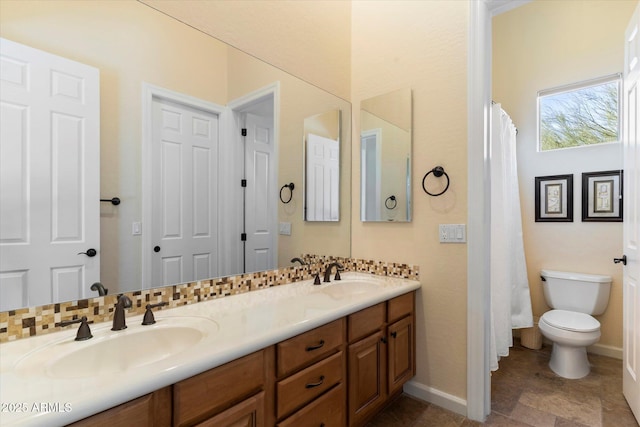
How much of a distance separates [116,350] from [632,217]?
104 inches

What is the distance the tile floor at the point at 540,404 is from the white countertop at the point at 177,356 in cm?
78

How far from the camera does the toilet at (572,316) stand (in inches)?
87.9

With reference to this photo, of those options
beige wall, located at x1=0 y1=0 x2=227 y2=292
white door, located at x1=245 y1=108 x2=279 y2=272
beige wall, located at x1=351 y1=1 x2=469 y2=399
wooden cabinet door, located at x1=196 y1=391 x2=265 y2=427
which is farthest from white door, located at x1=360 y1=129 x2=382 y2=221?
wooden cabinet door, located at x1=196 y1=391 x2=265 y2=427

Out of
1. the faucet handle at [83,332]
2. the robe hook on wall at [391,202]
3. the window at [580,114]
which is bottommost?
the faucet handle at [83,332]

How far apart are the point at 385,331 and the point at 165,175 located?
137 cm

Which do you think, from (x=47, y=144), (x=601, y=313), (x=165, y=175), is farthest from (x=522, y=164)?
(x=47, y=144)

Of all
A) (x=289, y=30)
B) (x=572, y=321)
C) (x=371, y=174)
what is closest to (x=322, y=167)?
(x=371, y=174)

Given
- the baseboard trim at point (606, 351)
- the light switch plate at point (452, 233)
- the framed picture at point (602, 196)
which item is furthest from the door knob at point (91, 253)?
the baseboard trim at point (606, 351)

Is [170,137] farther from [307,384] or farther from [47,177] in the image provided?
[307,384]

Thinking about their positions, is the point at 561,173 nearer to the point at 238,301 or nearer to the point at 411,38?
the point at 411,38

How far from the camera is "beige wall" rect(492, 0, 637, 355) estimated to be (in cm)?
261

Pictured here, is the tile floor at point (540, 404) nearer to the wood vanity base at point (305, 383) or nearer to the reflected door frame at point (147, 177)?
the wood vanity base at point (305, 383)

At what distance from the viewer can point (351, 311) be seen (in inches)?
57.3

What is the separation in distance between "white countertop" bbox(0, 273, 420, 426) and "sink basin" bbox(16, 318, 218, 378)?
15 millimetres
